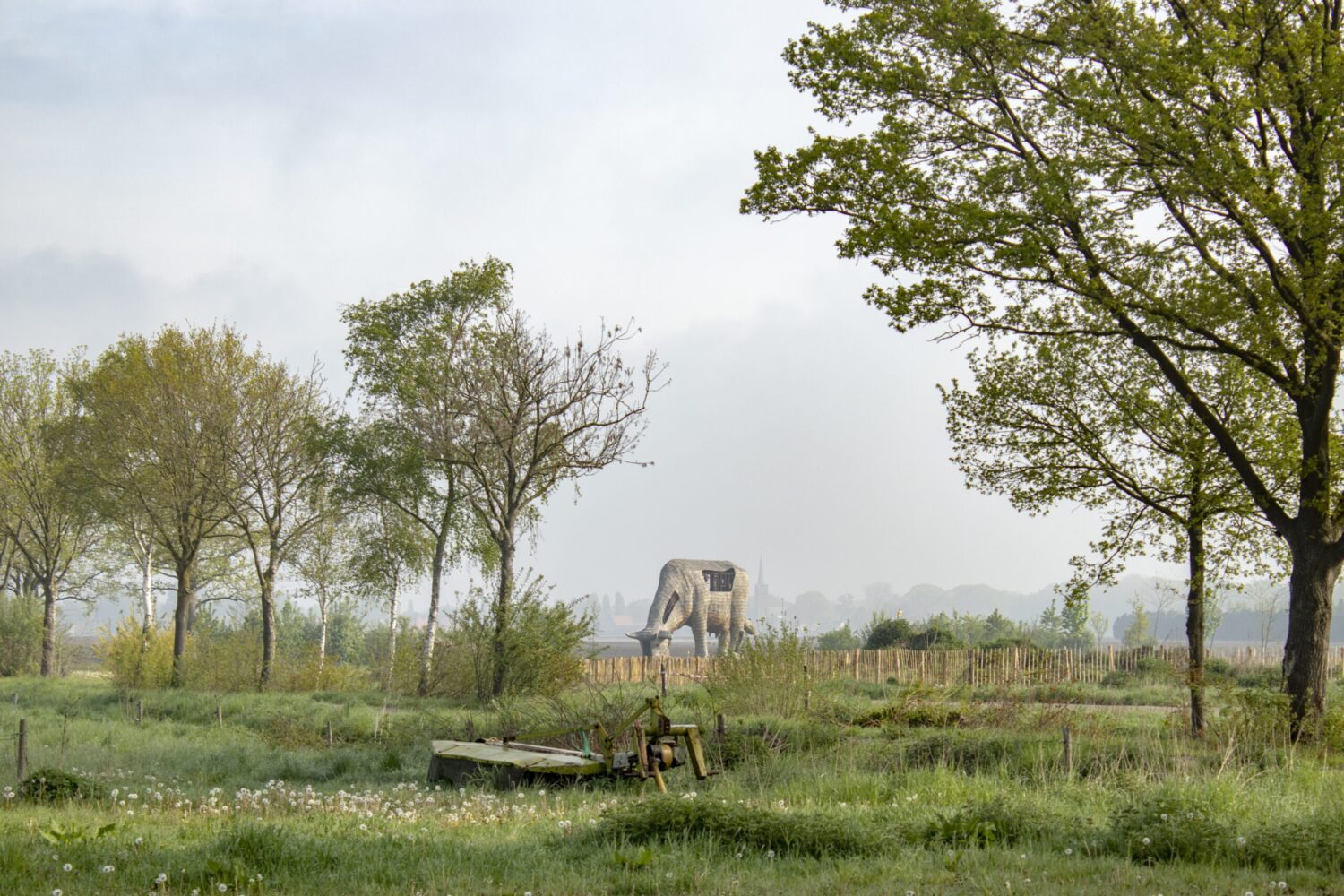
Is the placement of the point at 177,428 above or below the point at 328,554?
above

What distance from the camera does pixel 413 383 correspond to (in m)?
30.6

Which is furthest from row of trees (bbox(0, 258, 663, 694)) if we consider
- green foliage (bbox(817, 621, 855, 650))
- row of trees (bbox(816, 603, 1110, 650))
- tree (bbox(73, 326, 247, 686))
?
green foliage (bbox(817, 621, 855, 650))

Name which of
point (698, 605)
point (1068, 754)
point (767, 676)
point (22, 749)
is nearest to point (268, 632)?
point (767, 676)

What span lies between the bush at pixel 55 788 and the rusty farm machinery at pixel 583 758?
12.7ft

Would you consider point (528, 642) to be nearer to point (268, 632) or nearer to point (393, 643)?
point (268, 632)

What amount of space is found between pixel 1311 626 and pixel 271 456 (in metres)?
24.8

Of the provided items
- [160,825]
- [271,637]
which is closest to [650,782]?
[160,825]

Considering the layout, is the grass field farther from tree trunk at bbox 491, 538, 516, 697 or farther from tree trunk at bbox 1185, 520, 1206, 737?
tree trunk at bbox 491, 538, 516, 697

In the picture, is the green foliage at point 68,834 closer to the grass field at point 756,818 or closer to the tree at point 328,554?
the grass field at point 756,818

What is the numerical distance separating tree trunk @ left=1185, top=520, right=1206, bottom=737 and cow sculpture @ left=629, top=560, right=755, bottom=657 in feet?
88.8

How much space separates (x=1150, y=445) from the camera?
60.7 feet

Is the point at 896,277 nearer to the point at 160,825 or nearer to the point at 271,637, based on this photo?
the point at 160,825

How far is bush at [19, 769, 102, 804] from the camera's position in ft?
33.9

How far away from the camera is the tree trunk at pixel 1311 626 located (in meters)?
15.4
